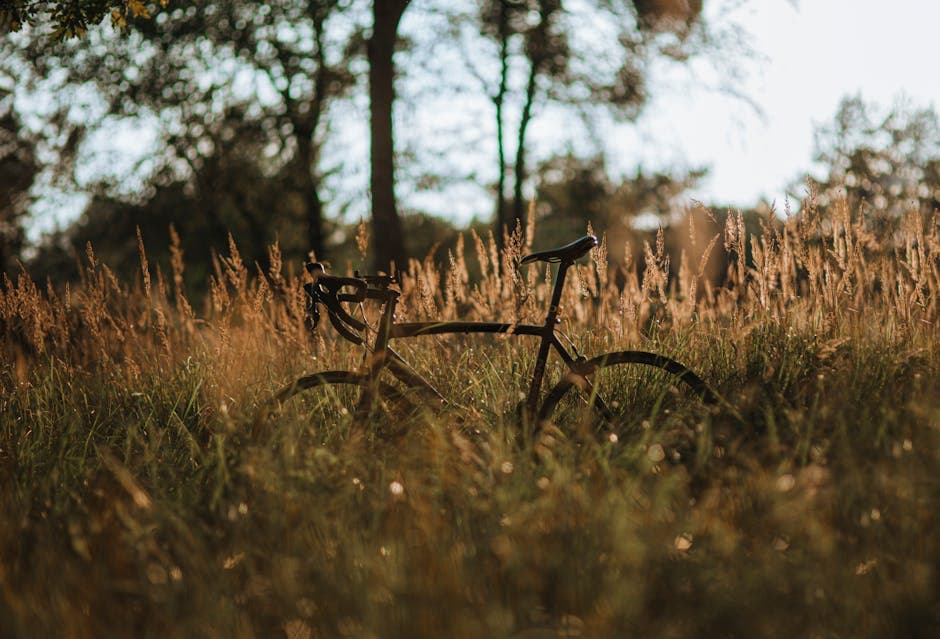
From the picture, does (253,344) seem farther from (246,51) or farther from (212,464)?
(246,51)

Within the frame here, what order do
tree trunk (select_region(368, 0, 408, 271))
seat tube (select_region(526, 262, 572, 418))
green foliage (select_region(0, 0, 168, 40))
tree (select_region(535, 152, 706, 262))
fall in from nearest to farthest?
seat tube (select_region(526, 262, 572, 418)) < green foliage (select_region(0, 0, 168, 40)) < tree trunk (select_region(368, 0, 408, 271)) < tree (select_region(535, 152, 706, 262))

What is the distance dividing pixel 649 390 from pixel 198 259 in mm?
15153

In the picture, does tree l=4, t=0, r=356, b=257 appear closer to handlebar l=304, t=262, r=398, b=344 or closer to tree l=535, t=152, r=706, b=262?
tree l=535, t=152, r=706, b=262

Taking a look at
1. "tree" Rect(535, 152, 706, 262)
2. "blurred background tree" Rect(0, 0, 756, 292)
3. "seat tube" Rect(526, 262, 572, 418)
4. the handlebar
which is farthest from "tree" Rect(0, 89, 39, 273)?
"seat tube" Rect(526, 262, 572, 418)

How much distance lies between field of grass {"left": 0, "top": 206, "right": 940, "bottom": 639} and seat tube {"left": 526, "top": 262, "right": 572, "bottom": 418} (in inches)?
6.5

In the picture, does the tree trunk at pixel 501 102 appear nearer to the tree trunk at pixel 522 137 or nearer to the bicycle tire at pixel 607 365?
the tree trunk at pixel 522 137

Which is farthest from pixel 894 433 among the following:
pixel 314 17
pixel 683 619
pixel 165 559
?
pixel 314 17

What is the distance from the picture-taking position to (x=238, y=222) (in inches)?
721

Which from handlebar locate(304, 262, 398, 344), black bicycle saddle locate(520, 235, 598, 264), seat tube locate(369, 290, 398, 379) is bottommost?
seat tube locate(369, 290, 398, 379)

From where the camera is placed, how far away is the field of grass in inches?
91.8

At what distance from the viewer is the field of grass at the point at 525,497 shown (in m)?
2.33

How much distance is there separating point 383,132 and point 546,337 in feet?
20.6

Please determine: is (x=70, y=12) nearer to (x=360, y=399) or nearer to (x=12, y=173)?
(x=360, y=399)

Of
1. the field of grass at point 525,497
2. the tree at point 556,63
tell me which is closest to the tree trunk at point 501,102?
the tree at point 556,63
